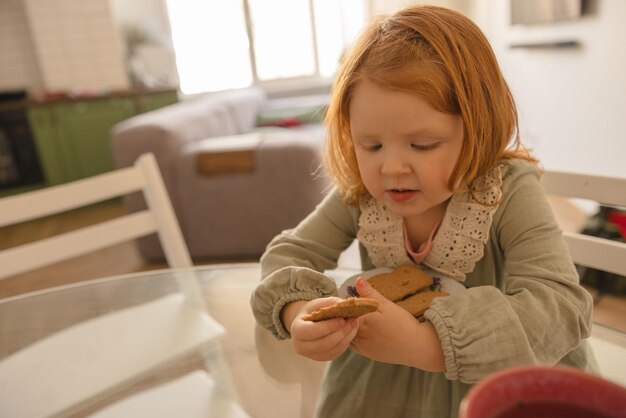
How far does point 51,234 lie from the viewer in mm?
3723

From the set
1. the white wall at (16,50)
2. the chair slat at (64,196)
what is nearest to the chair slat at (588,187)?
the chair slat at (64,196)

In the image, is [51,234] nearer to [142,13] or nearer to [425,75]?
[142,13]

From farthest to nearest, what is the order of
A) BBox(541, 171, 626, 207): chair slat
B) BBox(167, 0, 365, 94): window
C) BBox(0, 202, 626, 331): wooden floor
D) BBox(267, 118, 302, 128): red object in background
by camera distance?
BBox(167, 0, 365, 94): window < BBox(267, 118, 302, 128): red object in background < BBox(0, 202, 626, 331): wooden floor < BBox(541, 171, 626, 207): chair slat

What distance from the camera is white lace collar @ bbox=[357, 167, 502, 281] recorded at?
2.19ft

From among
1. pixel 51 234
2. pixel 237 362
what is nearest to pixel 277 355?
pixel 237 362

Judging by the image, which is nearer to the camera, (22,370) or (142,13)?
(22,370)

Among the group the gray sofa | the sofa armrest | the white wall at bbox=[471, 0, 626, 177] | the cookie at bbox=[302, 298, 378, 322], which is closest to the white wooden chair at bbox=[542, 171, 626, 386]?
the cookie at bbox=[302, 298, 378, 322]

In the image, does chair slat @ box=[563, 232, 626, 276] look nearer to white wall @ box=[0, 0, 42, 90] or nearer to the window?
white wall @ box=[0, 0, 42, 90]

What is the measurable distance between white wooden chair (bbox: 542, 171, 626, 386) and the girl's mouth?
0.42 metres

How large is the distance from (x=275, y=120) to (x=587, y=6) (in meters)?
2.34

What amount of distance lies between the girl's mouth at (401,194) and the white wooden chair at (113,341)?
386 millimetres

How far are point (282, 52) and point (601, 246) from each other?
522cm

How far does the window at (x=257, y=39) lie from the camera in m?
5.32

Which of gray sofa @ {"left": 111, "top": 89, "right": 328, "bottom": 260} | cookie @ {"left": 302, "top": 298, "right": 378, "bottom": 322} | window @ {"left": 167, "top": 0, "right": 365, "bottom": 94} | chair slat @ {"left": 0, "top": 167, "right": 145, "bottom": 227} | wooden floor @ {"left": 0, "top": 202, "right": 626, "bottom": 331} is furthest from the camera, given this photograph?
window @ {"left": 167, "top": 0, "right": 365, "bottom": 94}
